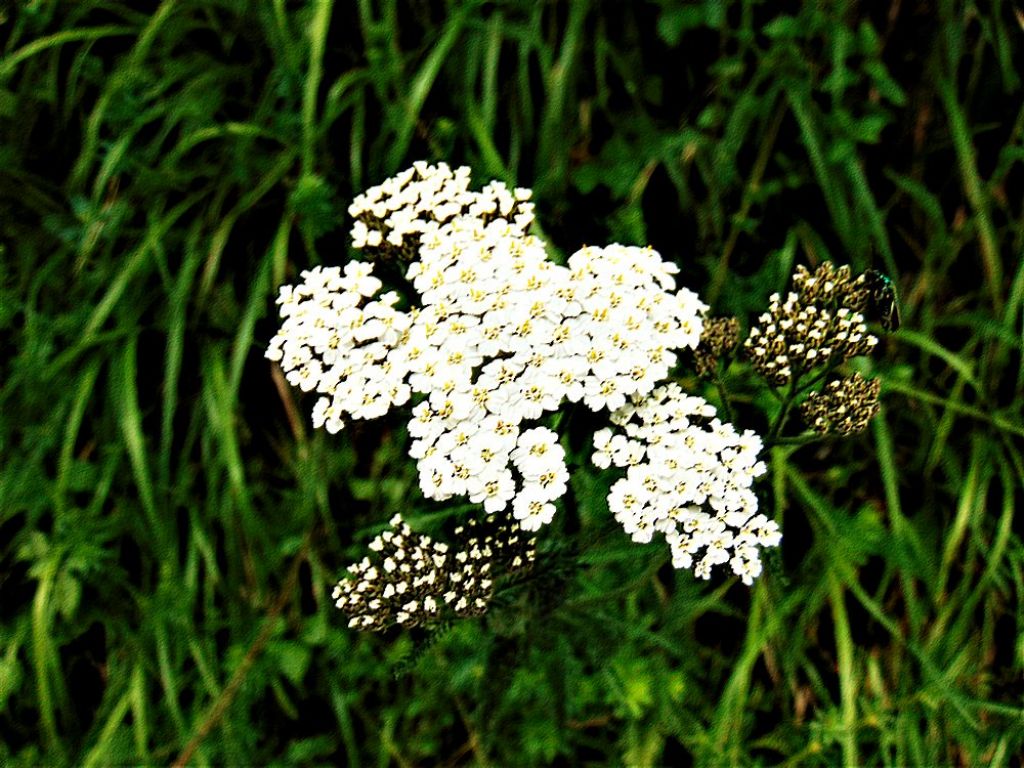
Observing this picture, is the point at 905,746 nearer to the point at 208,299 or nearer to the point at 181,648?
the point at 181,648

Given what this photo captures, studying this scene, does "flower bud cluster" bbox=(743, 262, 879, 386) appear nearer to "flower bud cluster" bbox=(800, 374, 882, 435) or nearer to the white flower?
"flower bud cluster" bbox=(800, 374, 882, 435)

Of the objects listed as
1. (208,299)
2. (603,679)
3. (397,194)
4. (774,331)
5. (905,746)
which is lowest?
(905,746)

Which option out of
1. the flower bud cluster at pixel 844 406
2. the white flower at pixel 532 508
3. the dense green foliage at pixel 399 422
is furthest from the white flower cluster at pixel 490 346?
the dense green foliage at pixel 399 422

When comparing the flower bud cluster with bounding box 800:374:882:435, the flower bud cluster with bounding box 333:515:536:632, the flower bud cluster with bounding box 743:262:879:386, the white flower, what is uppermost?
the flower bud cluster with bounding box 743:262:879:386

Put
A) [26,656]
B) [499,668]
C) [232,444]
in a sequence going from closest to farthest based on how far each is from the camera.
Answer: [499,668], [232,444], [26,656]

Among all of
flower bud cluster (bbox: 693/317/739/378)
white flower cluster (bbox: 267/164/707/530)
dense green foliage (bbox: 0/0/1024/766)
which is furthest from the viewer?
dense green foliage (bbox: 0/0/1024/766)

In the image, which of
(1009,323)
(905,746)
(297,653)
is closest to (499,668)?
(297,653)

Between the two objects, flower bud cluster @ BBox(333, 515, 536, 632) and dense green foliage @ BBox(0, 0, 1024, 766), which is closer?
flower bud cluster @ BBox(333, 515, 536, 632)

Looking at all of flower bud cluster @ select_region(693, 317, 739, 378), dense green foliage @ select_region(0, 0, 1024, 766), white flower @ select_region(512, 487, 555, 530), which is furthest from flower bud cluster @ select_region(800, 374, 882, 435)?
dense green foliage @ select_region(0, 0, 1024, 766)
